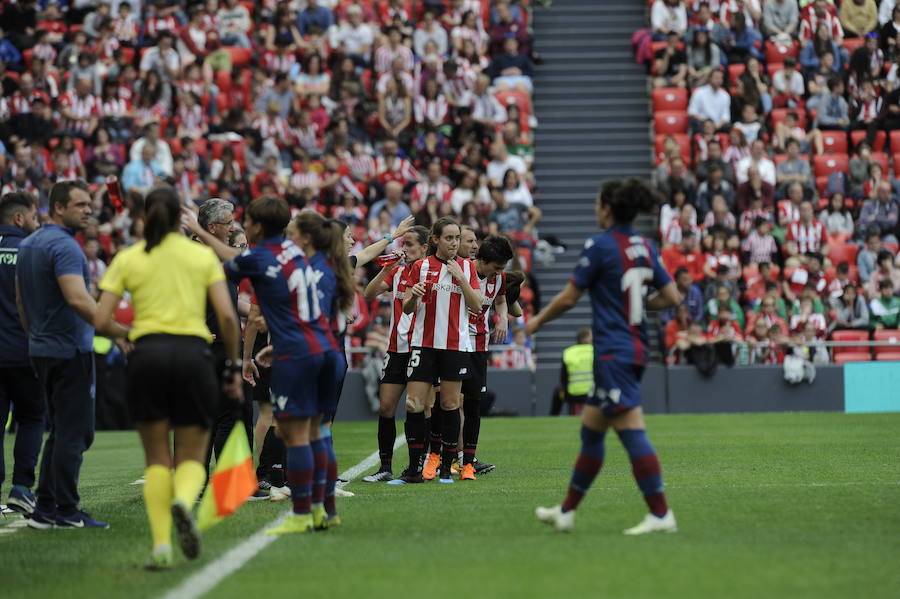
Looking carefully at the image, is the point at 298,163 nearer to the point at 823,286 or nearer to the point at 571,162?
the point at 571,162

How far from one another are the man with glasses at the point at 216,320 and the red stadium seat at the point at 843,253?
15.4 meters

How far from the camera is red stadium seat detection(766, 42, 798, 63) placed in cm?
2778

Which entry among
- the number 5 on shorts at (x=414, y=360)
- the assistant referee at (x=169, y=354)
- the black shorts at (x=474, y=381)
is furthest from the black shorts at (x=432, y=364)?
the assistant referee at (x=169, y=354)

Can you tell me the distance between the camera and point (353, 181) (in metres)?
25.2

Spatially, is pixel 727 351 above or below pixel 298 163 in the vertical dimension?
below

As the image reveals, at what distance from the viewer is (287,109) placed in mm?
26234

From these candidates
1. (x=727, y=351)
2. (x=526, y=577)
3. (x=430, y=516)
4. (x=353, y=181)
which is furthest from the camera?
(x=353, y=181)

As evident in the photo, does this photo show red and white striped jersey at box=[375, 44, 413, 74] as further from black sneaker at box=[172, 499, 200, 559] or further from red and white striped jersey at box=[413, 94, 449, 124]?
black sneaker at box=[172, 499, 200, 559]

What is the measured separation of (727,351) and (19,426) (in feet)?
47.5

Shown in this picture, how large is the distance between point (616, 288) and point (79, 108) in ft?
65.5

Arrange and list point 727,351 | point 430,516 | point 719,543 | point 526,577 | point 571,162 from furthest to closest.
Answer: point 571,162
point 727,351
point 430,516
point 719,543
point 526,577

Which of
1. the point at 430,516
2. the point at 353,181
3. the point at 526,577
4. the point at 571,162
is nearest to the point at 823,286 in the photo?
the point at 571,162

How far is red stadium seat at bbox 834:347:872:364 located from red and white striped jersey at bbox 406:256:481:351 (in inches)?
492

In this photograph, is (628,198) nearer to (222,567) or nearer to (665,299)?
(665,299)
